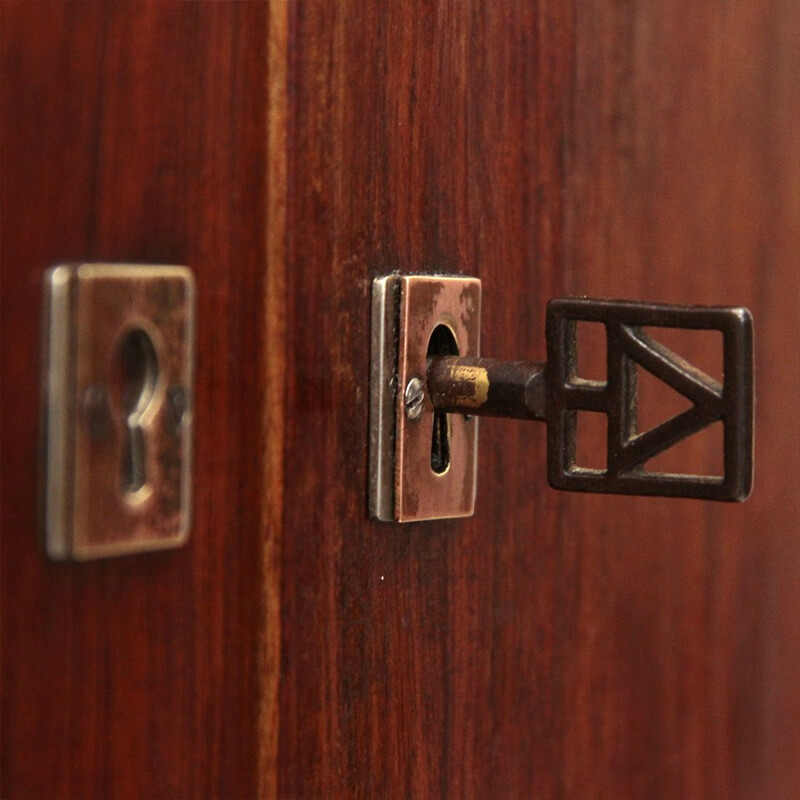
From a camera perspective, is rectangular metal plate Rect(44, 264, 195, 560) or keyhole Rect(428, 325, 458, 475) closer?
rectangular metal plate Rect(44, 264, 195, 560)

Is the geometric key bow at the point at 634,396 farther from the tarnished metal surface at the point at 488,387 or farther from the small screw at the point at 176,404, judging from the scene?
the small screw at the point at 176,404

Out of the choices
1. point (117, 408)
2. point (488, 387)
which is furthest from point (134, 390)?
point (488, 387)

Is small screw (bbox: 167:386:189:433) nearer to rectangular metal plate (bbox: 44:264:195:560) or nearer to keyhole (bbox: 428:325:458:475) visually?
rectangular metal plate (bbox: 44:264:195:560)

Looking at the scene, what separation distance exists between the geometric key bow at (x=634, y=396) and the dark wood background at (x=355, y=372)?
6cm

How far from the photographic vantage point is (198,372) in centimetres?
34

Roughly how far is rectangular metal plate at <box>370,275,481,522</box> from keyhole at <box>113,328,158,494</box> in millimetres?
87

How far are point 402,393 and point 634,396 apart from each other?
7cm

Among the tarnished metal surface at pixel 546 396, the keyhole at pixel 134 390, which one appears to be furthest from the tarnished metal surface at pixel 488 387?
the keyhole at pixel 134 390

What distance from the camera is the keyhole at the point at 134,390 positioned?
0.32m

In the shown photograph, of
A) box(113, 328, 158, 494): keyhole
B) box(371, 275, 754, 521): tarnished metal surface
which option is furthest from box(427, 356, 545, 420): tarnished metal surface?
box(113, 328, 158, 494): keyhole

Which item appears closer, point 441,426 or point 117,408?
point 117,408

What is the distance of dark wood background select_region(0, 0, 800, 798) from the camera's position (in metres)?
0.31

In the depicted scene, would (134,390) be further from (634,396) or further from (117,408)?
(634,396)

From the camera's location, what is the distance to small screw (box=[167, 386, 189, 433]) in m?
0.33
